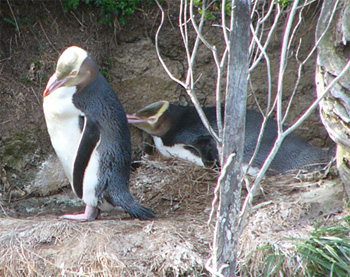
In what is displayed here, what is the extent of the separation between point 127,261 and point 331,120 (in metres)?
1.23

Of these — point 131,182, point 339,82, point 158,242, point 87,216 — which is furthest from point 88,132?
point 339,82

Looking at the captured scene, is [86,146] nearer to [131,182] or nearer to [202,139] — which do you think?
[131,182]

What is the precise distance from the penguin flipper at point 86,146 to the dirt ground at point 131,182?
1.02 ft

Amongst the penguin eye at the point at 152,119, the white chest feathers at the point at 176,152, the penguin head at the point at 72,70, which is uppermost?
the penguin head at the point at 72,70

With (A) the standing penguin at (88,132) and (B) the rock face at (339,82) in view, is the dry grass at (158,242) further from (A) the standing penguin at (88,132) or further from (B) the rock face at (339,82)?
(B) the rock face at (339,82)

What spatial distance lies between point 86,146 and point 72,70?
42 centimetres

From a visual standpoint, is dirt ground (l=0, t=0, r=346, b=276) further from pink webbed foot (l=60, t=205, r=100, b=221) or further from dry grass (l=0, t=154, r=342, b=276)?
pink webbed foot (l=60, t=205, r=100, b=221)

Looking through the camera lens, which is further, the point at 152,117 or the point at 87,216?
the point at 152,117

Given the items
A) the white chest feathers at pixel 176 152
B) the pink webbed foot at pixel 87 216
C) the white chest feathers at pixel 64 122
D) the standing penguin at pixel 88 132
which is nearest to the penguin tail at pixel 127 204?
the standing penguin at pixel 88 132

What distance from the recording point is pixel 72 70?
3.12 meters

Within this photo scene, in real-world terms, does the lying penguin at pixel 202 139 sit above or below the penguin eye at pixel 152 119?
A: below

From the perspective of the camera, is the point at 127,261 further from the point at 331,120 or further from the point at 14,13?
the point at 14,13

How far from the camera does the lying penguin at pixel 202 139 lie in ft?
12.7

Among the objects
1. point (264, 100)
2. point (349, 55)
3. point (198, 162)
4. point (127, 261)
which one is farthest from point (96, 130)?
point (264, 100)
